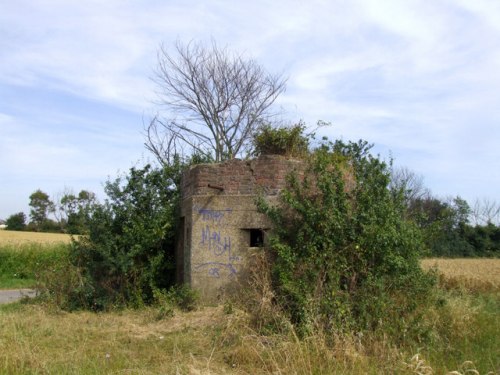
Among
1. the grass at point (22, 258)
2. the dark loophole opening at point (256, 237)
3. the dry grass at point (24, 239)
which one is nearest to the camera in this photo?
the dark loophole opening at point (256, 237)

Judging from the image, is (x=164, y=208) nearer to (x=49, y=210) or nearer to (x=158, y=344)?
(x=158, y=344)

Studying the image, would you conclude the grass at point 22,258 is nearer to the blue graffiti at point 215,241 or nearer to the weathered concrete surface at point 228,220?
the weathered concrete surface at point 228,220

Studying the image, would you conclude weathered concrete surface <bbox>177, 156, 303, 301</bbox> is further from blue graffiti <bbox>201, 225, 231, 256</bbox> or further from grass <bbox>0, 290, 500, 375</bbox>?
grass <bbox>0, 290, 500, 375</bbox>

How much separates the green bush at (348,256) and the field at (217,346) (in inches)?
14.7

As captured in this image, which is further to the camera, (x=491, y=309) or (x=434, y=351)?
(x=491, y=309)

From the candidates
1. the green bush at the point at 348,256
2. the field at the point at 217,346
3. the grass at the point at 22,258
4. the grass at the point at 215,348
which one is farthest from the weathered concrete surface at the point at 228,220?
the grass at the point at 22,258

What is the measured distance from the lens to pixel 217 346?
277 inches

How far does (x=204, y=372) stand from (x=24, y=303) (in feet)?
24.6

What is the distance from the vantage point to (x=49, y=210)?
71188 millimetres

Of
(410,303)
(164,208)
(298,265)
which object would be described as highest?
(164,208)

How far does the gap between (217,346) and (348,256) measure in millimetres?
2487

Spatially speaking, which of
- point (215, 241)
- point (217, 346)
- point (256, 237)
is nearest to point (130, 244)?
point (215, 241)

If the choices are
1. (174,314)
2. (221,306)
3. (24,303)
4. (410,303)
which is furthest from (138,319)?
(410,303)

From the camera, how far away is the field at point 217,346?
5.90 m
